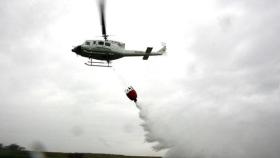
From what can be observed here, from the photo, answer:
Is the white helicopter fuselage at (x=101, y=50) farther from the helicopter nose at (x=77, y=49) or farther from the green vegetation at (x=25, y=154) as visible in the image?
the green vegetation at (x=25, y=154)

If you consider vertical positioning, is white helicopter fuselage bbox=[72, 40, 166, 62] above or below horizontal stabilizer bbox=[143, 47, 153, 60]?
below

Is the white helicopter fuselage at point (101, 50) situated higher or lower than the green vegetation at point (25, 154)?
higher

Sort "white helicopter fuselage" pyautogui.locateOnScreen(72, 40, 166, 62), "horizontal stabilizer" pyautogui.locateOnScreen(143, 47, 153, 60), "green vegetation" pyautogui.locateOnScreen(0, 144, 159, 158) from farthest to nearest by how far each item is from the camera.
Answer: "horizontal stabilizer" pyautogui.locateOnScreen(143, 47, 153, 60)
"white helicopter fuselage" pyautogui.locateOnScreen(72, 40, 166, 62)
"green vegetation" pyautogui.locateOnScreen(0, 144, 159, 158)

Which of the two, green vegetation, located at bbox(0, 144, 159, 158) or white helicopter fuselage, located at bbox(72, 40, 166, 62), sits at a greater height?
white helicopter fuselage, located at bbox(72, 40, 166, 62)

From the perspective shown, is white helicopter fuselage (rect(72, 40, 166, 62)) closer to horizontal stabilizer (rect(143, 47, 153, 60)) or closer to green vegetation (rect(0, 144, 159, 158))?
horizontal stabilizer (rect(143, 47, 153, 60))

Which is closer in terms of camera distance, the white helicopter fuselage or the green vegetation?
the green vegetation

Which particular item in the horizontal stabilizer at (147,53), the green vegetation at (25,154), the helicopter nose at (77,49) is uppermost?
the horizontal stabilizer at (147,53)

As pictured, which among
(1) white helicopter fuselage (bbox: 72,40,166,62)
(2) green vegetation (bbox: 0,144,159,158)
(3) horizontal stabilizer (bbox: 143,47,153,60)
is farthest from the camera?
(3) horizontal stabilizer (bbox: 143,47,153,60)

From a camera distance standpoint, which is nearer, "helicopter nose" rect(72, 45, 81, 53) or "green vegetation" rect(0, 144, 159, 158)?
"green vegetation" rect(0, 144, 159, 158)

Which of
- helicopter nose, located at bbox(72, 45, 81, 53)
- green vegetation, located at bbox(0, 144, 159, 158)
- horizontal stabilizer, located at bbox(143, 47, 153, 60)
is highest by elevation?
horizontal stabilizer, located at bbox(143, 47, 153, 60)

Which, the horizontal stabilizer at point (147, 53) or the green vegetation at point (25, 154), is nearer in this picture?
the green vegetation at point (25, 154)

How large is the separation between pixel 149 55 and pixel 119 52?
16.2 feet

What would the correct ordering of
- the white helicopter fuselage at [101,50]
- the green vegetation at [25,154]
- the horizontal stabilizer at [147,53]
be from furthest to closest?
the horizontal stabilizer at [147,53]
the white helicopter fuselage at [101,50]
the green vegetation at [25,154]

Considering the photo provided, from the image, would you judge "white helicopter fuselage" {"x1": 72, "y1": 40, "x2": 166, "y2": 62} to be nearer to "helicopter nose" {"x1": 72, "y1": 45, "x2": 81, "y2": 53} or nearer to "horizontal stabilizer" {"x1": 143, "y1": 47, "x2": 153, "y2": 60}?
"helicopter nose" {"x1": 72, "y1": 45, "x2": 81, "y2": 53}
